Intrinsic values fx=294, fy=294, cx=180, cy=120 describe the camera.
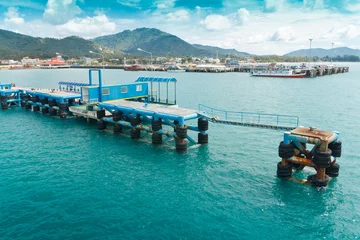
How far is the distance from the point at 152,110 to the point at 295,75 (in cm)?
12618

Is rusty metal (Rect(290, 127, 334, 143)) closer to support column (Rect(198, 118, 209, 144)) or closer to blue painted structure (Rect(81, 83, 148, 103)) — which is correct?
support column (Rect(198, 118, 209, 144))

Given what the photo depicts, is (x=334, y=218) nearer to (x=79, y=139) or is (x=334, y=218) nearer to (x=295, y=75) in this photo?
(x=79, y=139)

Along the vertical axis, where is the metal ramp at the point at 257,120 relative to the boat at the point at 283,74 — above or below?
below

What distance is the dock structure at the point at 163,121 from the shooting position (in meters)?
23.6

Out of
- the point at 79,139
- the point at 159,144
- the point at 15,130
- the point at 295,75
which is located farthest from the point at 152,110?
the point at 295,75

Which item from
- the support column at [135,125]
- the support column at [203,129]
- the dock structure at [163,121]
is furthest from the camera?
the support column at [135,125]

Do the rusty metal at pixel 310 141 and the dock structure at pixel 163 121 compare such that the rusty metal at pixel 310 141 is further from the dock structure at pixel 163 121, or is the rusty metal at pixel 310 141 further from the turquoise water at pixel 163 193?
the turquoise water at pixel 163 193

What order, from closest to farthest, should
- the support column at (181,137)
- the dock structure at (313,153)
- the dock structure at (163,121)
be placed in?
1. the dock structure at (313,153)
2. the dock structure at (163,121)
3. the support column at (181,137)

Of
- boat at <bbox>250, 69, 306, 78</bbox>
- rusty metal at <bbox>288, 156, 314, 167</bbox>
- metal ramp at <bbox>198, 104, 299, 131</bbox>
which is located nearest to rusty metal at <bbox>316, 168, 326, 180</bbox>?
rusty metal at <bbox>288, 156, 314, 167</bbox>

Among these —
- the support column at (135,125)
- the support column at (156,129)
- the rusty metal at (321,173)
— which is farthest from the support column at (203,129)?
the rusty metal at (321,173)

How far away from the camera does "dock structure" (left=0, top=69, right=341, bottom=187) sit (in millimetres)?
23625

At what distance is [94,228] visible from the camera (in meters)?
18.1

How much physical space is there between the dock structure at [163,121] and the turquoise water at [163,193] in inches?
59.9

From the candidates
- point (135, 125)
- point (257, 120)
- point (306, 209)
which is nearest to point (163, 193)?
point (306, 209)
